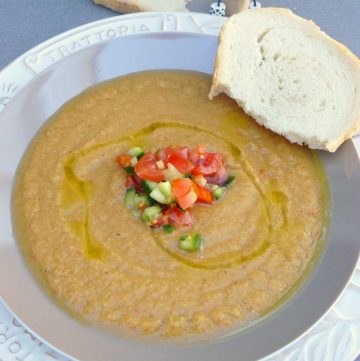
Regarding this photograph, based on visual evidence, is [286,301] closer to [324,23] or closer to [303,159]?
[303,159]

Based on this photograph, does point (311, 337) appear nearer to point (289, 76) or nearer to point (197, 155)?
point (197, 155)

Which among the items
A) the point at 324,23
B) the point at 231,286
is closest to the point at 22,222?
the point at 231,286

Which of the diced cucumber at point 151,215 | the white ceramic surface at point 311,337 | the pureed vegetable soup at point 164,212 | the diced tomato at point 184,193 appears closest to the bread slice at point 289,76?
the pureed vegetable soup at point 164,212

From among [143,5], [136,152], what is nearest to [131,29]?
[143,5]

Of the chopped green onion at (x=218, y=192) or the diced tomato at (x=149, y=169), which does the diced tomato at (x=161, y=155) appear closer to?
the diced tomato at (x=149, y=169)

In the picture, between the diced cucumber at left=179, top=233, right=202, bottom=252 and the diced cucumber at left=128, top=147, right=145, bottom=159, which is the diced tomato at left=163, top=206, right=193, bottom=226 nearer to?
the diced cucumber at left=179, top=233, right=202, bottom=252

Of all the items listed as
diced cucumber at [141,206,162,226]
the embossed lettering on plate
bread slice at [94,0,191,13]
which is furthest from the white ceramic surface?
bread slice at [94,0,191,13]
